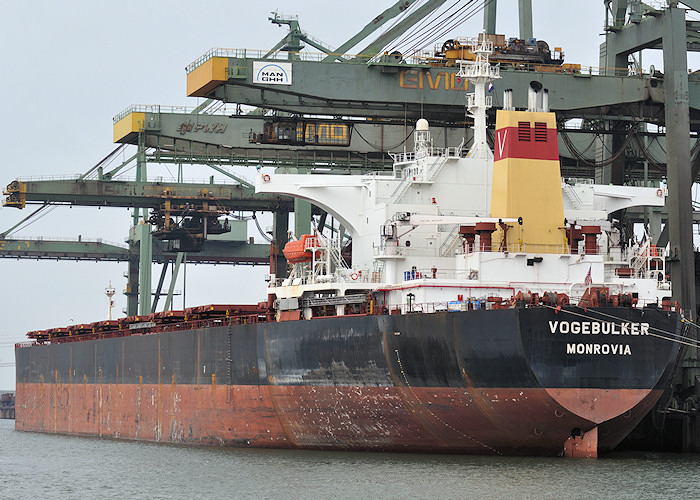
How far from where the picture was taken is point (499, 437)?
2673cm

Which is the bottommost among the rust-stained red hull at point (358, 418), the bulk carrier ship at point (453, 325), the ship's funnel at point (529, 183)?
the rust-stained red hull at point (358, 418)

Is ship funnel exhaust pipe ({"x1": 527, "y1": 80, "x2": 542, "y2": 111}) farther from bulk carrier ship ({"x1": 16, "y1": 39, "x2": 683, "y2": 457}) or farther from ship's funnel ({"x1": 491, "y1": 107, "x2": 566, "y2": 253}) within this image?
ship's funnel ({"x1": 491, "y1": 107, "x2": 566, "y2": 253})

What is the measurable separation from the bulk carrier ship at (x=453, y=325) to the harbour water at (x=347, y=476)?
95cm

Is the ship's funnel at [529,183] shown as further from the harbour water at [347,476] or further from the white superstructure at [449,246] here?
the harbour water at [347,476]

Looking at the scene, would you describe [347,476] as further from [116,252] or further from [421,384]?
[116,252]

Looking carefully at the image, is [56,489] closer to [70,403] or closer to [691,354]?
[691,354]

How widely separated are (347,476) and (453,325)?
3.89 m

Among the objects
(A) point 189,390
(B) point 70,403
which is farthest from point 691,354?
(B) point 70,403

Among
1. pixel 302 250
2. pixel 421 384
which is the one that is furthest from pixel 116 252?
pixel 421 384

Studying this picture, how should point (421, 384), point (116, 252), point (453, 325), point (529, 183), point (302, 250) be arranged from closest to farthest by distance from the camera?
point (453, 325)
point (421, 384)
point (529, 183)
point (302, 250)
point (116, 252)

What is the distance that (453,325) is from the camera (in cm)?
2633

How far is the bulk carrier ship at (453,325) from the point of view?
25.8 m

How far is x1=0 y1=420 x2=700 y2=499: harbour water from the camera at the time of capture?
906 inches

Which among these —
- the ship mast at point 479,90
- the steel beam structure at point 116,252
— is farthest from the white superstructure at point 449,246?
the steel beam structure at point 116,252
